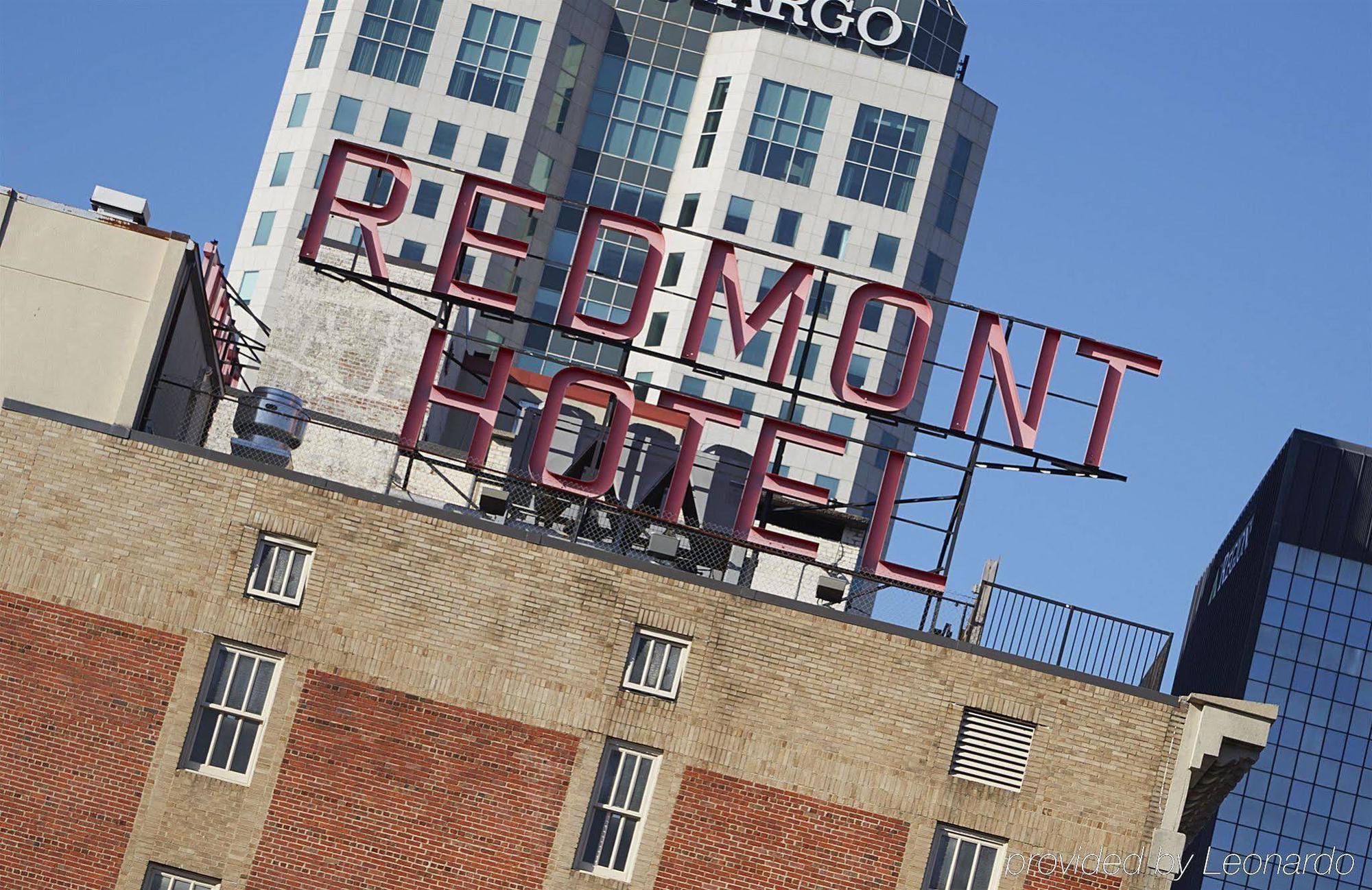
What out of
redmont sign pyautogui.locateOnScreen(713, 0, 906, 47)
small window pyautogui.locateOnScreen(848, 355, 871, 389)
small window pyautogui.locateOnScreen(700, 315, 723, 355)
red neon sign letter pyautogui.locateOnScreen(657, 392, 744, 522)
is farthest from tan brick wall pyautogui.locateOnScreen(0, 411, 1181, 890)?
redmont sign pyautogui.locateOnScreen(713, 0, 906, 47)

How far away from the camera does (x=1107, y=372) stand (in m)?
40.3

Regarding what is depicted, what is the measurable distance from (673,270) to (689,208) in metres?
4.25

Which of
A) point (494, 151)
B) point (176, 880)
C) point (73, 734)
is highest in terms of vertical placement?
point (494, 151)

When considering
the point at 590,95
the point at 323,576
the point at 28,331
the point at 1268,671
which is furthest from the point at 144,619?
the point at 1268,671

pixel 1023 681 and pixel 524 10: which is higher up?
pixel 524 10

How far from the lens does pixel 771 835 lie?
34125 millimetres

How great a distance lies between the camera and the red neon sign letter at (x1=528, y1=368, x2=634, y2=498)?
3753cm

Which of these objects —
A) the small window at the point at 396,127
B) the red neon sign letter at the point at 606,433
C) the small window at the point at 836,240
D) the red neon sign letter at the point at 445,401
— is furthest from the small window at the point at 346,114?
the red neon sign letter at the point at 445,401

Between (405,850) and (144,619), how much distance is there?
594 centimetres

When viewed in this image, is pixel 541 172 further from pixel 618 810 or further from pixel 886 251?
pixel 618 810

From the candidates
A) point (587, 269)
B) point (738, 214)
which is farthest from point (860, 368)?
point (587, 269)

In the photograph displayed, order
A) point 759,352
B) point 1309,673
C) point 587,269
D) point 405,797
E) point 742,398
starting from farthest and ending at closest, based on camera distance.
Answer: point 1309,673
point 742,398
point 759,352
point 587,269
point 405,797

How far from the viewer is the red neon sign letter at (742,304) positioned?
39656mm

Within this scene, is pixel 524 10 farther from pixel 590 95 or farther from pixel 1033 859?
pixel 1033 859
